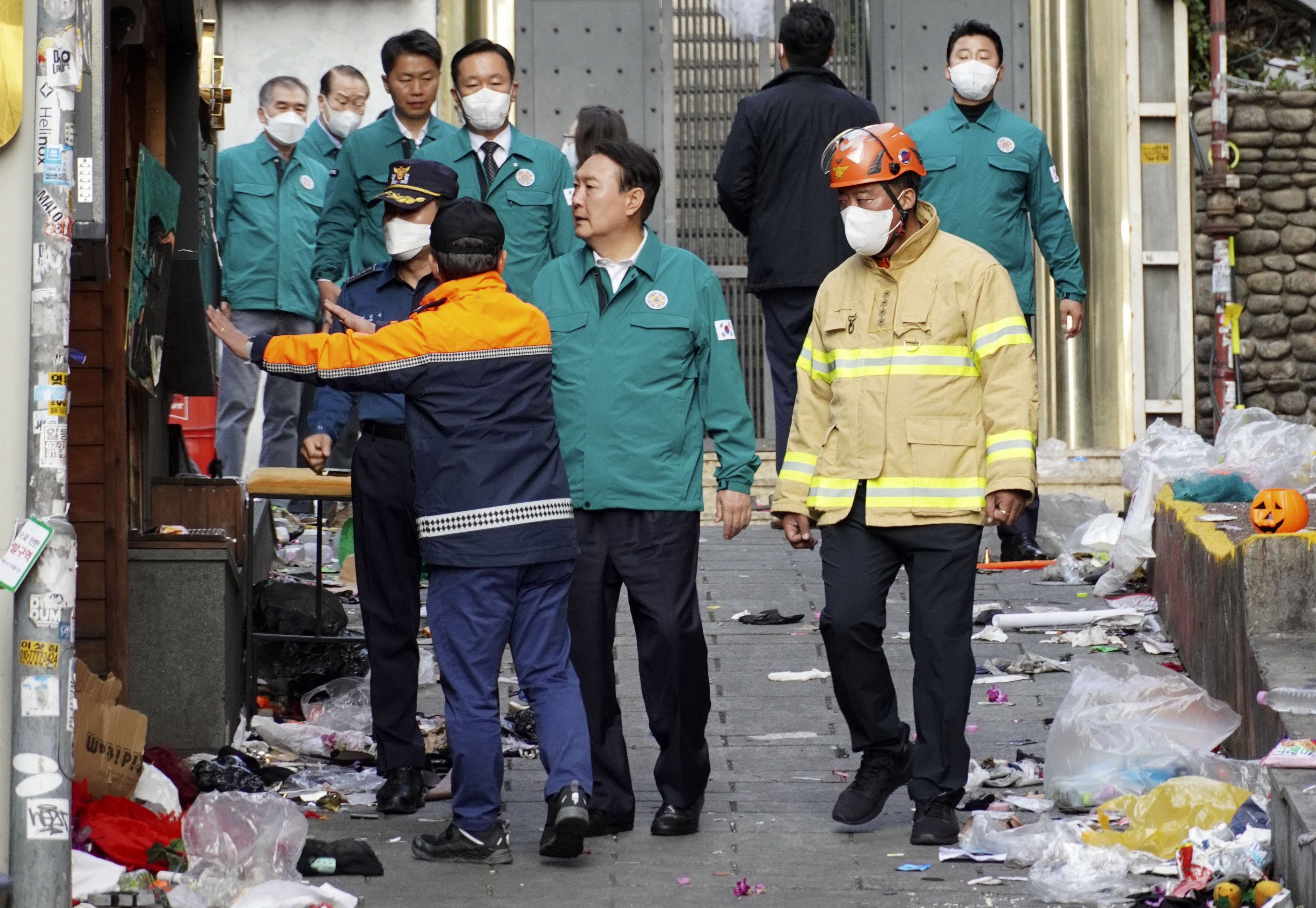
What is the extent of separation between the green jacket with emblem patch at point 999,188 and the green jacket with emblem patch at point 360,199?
8.49ft

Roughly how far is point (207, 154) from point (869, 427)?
17.4 ft

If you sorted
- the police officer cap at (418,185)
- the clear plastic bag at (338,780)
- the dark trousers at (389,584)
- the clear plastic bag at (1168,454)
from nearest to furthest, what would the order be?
1. the dark trousers at (389,584)
2. the police officer cap at (418,185)
3. the clear plastic bag at (338,780)
4. the clear plastic bag at (1168,454)

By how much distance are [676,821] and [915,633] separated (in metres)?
0.90

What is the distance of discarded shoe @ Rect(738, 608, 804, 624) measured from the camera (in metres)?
8.64

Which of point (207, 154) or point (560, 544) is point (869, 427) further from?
point (207, 154)

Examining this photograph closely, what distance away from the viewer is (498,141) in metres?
7.42

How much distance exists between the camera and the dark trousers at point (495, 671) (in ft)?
17.8

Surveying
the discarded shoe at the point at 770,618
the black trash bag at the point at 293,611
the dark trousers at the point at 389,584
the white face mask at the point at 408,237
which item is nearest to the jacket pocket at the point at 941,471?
the dark trousers at the point at 389,584

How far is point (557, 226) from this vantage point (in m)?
7.40

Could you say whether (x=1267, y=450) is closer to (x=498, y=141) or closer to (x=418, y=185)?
(x=498, y=141)

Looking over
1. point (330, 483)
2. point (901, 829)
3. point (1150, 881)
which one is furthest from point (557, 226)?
point (1150, 881)

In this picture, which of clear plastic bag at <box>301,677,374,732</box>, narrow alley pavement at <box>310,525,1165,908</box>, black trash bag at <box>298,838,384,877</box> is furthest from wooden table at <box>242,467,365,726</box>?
black trash bag at <box>298,838,384,877</box>

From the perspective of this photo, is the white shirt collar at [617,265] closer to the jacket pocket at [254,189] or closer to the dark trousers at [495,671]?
the dark trousers at [495,671]

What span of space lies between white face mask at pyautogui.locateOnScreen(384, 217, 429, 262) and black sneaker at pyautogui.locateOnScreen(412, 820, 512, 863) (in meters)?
1.89
